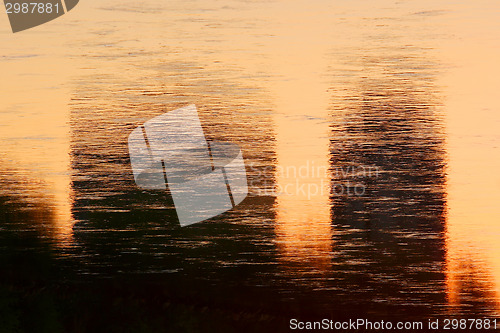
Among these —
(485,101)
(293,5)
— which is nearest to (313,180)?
(485,101)

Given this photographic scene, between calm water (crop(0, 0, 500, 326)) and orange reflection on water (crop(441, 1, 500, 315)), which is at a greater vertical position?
calm water (crop(0, 0, 500, 326))

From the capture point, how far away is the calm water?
7441 mm

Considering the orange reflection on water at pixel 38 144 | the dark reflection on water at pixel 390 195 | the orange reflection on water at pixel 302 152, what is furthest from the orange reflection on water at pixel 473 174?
the orange reflection on water at pixel 38 144

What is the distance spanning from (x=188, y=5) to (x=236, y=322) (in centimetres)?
1906

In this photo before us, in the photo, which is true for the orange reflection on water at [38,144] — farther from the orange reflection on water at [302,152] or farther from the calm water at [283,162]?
the orange reflection on water at [302,152]

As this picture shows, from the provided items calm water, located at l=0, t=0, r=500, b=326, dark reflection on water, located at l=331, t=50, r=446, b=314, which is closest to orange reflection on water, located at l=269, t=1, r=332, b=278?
calm water, located at l=0, t=0, r=500, b=326

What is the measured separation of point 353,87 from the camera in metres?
14.4

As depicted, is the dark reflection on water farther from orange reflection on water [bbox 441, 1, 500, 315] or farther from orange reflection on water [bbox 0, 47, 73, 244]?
orange reflection on water [bbox 0, 47, 73, 244]

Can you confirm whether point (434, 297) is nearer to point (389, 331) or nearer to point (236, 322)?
point (389, 331)

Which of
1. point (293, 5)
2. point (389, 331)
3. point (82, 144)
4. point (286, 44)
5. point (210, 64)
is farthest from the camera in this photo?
point (293, 5)

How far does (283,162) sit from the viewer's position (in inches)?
420

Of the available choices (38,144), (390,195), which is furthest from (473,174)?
(38,144)

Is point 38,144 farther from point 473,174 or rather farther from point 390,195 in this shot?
point 473,174

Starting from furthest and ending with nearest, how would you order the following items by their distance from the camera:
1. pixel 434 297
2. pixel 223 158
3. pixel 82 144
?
1. pixel 82 144
2. pixel 223 158
3. pixel 434 297
